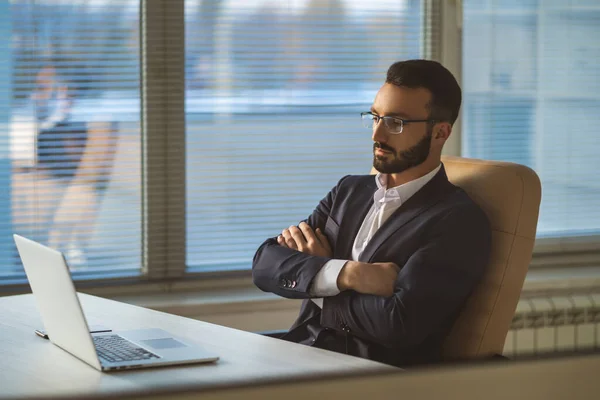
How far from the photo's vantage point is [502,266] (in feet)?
6.72

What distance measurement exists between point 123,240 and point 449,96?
4.76 feet

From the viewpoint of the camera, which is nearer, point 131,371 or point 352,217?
point 131,371

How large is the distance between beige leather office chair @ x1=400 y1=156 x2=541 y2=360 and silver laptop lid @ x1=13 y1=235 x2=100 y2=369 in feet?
2.99

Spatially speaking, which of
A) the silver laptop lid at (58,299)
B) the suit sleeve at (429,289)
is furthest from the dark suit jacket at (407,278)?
the silver laptop lid at (58,299)

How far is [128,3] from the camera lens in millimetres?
3076

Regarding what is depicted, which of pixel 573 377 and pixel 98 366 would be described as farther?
pixel 98 366

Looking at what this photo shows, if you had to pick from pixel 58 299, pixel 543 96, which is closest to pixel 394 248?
pixel 58 299

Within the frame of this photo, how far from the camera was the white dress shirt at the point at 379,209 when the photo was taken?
83.1 inches

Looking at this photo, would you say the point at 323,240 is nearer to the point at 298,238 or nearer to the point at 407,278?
the point at 298,238

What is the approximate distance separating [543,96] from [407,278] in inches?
78.9

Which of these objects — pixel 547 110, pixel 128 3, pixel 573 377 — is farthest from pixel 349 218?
pixel 573 377

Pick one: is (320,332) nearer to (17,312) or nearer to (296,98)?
(17,312)

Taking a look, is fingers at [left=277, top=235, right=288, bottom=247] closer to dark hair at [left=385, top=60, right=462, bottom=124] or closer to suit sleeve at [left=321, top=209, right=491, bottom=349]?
suit sleeve at [left=321, top=209, right=491, bottom=349]

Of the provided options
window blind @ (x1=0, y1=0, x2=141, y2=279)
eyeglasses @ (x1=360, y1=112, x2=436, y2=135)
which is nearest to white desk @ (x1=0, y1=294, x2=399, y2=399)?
eyeglasses @ (x1=360, y1=112, x2=436, y2=135)
